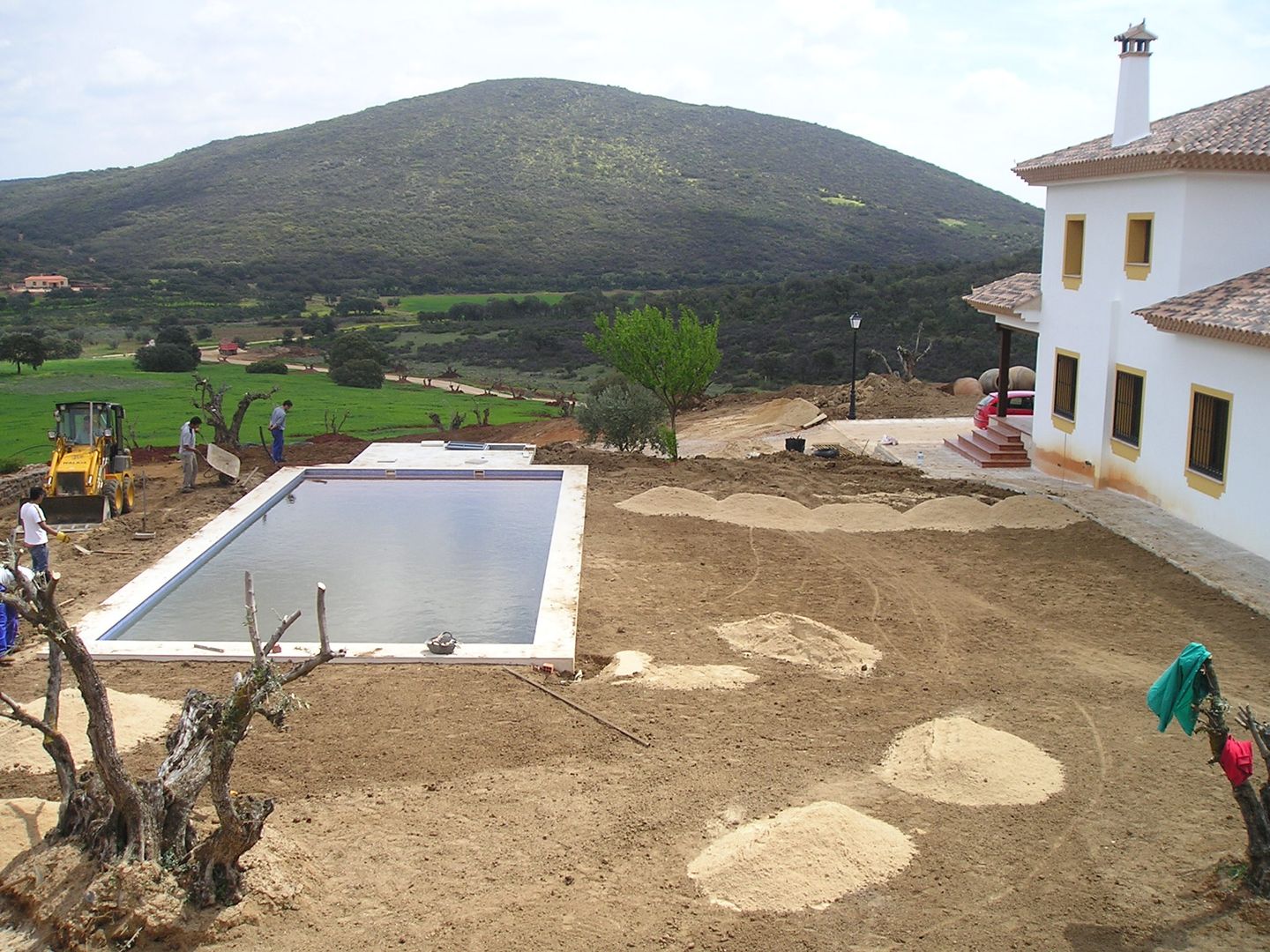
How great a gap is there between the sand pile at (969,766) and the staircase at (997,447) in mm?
12937

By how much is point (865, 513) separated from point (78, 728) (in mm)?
11074

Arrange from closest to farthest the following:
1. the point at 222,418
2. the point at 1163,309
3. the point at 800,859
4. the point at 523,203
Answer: the point at 800,859, the point at 1163,309, the point at 222,418, the point at 523,203

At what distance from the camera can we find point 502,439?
27.5 meters

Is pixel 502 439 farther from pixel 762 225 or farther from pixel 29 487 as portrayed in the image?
pixel 762 225

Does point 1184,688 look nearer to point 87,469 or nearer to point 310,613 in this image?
point 310,613

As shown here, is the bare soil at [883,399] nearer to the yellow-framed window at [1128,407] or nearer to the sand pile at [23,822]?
the yellow-framed window at [1128,407]

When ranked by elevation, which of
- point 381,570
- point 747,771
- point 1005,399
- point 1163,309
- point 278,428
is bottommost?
point 381,570

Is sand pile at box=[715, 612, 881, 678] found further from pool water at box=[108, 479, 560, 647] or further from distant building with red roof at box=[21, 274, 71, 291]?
distant building with red roof at box=[21, 274, 71, 291]

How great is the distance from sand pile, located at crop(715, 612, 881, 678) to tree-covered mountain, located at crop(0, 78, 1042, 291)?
223 feet

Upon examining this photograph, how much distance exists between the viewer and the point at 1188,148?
54.2 feet

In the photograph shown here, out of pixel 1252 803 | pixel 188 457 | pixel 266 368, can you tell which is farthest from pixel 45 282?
pixel 1252 803

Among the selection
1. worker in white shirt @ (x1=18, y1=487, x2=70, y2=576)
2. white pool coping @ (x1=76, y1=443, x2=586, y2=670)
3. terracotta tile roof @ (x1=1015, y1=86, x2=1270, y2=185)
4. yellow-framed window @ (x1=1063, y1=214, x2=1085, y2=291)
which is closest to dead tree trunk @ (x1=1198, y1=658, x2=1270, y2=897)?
white pool coping @ (x1=76, y1=443, x2=586, y2=670)

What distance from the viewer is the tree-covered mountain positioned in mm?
82312

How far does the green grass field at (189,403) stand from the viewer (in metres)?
Answer: 26.6
